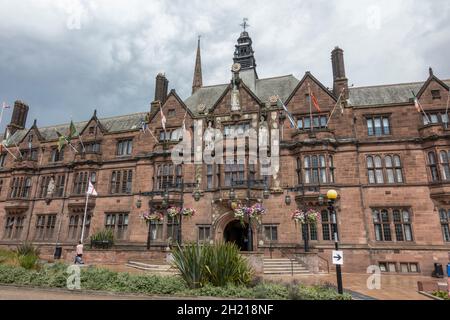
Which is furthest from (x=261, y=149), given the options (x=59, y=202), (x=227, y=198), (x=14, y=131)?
(x=14, y=131)

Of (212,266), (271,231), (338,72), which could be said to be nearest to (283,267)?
(271,231)

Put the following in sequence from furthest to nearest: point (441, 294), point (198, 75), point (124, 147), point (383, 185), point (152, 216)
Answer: point (198, 75) < point (124, 147) < point (152, 216) < point (383, 185) < point (441, 294)

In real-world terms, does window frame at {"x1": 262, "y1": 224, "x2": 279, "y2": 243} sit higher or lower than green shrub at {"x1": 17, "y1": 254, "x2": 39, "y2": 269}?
higher

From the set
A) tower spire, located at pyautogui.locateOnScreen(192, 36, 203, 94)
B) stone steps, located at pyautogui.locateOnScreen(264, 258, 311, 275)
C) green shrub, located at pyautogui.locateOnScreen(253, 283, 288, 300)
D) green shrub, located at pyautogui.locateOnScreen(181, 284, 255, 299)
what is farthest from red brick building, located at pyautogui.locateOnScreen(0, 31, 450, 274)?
tower spire, located at pyautogui.locateOnScreen(192, 36, 203, 94)

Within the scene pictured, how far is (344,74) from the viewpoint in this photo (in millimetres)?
26859

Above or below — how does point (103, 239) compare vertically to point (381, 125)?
below

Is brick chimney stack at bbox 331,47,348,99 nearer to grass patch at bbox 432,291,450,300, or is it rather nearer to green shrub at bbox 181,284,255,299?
grass patch at bbox 432,291,450,300

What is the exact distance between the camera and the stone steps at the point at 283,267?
1881 centimetres

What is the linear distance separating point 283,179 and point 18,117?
4055cm

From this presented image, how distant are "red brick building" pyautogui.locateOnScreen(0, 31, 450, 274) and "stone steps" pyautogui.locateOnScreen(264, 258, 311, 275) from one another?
1264 mm

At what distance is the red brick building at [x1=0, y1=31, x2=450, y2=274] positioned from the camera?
2217cm

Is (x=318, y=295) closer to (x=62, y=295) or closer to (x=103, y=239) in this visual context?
(x=62, y=295)

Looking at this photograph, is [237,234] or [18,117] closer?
[237,234]

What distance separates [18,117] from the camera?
42.4m
